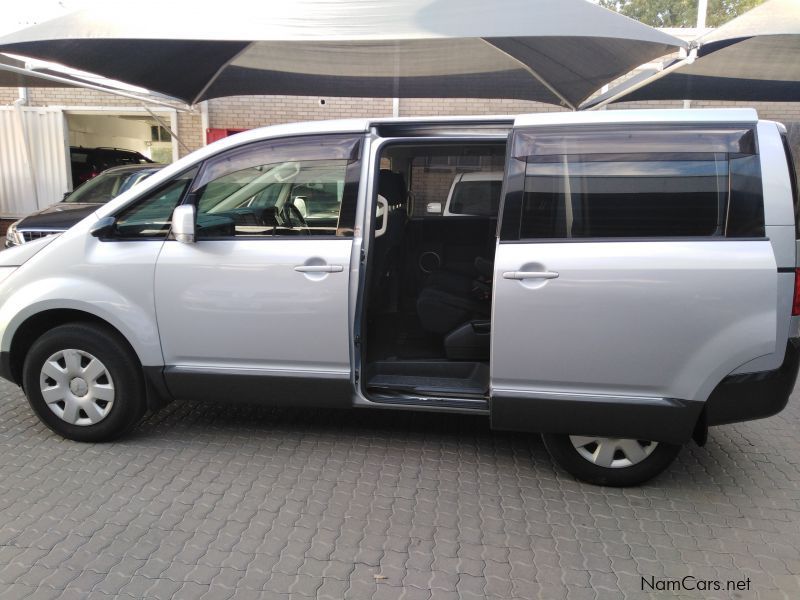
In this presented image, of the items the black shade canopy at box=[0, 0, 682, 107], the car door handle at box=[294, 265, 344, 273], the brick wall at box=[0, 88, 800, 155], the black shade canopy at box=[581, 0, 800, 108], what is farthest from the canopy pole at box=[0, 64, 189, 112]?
the black shade canopy at box=[581, 0, 800, 108]

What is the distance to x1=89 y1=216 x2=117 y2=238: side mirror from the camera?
3760 millimetres

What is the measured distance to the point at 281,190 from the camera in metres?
3.88

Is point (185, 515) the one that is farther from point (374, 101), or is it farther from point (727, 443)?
point (374, 101)

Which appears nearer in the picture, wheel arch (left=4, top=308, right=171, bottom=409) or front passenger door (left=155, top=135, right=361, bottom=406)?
front passenger door (left=155, top=135, right=361, bottom=406)

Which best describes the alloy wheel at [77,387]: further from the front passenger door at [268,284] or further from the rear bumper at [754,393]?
the rear bumper at [754,393]

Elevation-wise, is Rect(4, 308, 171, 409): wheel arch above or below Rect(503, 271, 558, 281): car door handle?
below

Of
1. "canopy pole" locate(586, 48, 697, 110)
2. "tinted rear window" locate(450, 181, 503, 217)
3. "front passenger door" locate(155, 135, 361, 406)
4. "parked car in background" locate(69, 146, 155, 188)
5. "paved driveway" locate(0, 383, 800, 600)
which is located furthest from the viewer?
"parked car in background" locate(69, 146, 155, 188)

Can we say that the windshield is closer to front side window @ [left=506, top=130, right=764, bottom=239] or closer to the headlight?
the headlight

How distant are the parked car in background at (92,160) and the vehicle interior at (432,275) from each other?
10.0 m

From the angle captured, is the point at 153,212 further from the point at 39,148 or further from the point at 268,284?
the point at 39,148

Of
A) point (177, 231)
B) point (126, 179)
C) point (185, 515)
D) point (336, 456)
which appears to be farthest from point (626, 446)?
point (126, 179)

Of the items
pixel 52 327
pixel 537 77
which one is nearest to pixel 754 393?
pixel 52 327

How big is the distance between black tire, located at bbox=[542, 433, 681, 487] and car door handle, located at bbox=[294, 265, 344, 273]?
149cm

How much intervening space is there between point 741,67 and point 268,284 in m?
7.40
